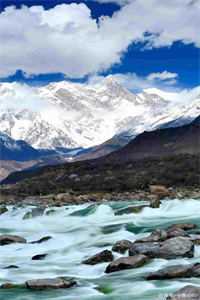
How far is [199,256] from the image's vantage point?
117 feet

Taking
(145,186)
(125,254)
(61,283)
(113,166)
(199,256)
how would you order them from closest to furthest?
(61,283) < (199,256) < (125,254) < (145,186) < (113,166)

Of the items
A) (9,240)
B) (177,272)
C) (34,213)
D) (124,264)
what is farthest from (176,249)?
(34,213)

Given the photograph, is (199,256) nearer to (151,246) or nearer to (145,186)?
(151,246)

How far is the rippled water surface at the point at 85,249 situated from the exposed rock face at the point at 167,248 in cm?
62


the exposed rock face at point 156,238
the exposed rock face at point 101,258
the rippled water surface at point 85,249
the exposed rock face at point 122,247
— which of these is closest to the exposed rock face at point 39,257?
the rippled water surface at point 85,249

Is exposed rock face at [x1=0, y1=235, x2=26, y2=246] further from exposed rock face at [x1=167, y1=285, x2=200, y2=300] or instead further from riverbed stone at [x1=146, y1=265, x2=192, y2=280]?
exposed rock face at [x1=167, y1=285, x2=200, y2=300]

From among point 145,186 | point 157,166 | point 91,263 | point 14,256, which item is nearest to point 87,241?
point 14,256

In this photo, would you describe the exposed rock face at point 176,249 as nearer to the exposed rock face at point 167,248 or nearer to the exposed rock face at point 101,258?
the exposed rock face at point 167,248

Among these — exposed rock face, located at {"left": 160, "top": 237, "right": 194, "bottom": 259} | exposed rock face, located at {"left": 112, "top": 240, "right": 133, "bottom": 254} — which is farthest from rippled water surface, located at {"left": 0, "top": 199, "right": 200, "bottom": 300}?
exposed rock face, located at {"left": 112, "top": 240, "right": 133, "bottom": 254}

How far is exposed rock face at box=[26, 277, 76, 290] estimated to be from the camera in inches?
1169

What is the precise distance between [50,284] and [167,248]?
9.07 metres

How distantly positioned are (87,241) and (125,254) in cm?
1137

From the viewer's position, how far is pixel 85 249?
45531mm

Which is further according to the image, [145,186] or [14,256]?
[145,186]
